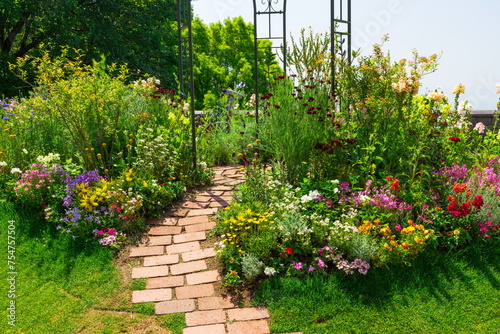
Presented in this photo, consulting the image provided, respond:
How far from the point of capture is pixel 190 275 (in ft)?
12.3

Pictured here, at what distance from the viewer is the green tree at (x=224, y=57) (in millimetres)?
20578

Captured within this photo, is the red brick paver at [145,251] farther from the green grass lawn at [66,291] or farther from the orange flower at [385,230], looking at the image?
the orange flower at [385,230]

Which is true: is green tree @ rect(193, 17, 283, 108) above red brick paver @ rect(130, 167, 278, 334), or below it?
above

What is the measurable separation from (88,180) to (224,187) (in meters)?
1.67

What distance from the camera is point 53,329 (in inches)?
125

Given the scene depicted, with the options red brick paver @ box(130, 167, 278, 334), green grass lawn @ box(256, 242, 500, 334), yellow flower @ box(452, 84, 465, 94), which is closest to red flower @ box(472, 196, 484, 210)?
green grass lawn @ box(256, 242, 500, 334)

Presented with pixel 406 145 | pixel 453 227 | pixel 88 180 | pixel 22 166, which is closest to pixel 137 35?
pixel 22 166

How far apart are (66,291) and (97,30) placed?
1152 centimetres

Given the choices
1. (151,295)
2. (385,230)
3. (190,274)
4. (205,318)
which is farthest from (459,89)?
(151,295)

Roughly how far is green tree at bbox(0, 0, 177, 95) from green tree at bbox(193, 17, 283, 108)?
4.99 metres

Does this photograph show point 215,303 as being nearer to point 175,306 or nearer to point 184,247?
point 175,306

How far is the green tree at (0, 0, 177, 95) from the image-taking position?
12953 millimetres

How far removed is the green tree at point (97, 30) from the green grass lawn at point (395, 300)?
11.7 m

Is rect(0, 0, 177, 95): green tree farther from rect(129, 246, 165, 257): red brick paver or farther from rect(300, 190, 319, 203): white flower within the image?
rect(300, 190, 319, 203): white flower
